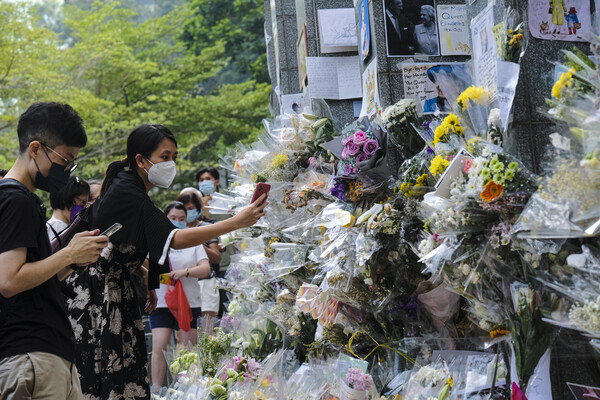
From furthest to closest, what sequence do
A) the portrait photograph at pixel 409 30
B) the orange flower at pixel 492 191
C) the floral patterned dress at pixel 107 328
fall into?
the portrait photograph at pixel 409 30 < the floral patterned dress at pixel 107 328 < the orange flower at pixel 492 191

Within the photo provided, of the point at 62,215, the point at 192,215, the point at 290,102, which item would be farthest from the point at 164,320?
the point at 290,102

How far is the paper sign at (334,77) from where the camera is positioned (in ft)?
18.5

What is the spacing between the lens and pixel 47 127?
3.06 m

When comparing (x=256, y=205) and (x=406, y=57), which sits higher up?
(x=406, y=57)

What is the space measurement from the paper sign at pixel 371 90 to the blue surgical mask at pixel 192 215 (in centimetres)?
339

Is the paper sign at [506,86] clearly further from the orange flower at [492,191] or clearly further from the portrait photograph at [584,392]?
the portrait photograph at [584,392]

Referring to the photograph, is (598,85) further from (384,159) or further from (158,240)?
(158,240)

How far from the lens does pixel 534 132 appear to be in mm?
2781

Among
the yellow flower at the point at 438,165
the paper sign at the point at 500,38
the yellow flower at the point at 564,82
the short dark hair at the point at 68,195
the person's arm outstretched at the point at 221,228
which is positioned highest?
the paper sign at the point at 500,38

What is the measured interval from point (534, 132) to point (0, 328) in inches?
89.7

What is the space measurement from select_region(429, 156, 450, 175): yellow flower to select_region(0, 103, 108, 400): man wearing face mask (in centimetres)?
143

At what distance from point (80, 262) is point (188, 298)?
4.05m

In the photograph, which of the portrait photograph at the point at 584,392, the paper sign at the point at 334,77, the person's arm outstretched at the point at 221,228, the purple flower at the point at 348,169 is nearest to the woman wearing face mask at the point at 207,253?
the paper sign at the point at 334,77

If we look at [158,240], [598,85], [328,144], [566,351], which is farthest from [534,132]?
[158,240]
